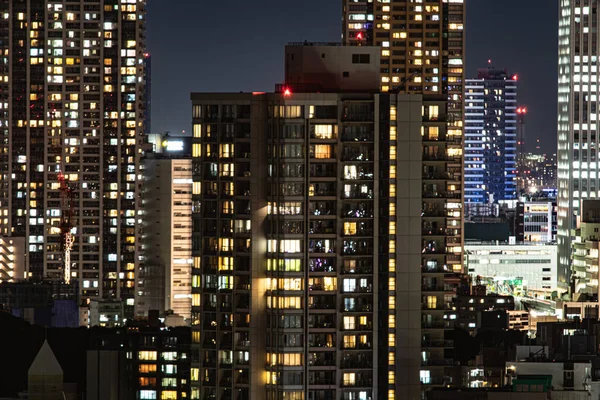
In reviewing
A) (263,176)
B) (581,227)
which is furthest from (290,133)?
(581,227)

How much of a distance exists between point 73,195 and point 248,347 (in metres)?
101

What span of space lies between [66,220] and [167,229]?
1584 cm

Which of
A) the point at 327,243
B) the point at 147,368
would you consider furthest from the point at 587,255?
the point at 327,243

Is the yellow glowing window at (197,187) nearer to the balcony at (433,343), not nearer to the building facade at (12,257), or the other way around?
the balcony at (433,343)

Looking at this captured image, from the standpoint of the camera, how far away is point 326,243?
3063 inches

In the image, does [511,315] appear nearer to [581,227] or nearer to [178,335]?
[581,227]

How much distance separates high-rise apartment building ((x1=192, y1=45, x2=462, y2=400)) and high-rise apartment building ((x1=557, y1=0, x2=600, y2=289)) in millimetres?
95358

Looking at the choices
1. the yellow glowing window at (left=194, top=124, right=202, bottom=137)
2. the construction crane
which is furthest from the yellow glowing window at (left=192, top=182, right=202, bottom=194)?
the construction crane

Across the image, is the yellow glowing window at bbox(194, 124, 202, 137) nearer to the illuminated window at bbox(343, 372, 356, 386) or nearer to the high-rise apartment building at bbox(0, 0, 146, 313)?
the illuminated window at bbox(343, 372, 356, 386)

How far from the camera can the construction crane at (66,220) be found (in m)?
169

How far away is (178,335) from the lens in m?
103

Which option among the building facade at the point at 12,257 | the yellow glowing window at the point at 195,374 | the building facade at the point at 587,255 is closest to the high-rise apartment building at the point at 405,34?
the building facade at the point at 587,255

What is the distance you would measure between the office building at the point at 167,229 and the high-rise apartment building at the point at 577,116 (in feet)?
126

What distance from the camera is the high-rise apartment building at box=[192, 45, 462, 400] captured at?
7719cm
